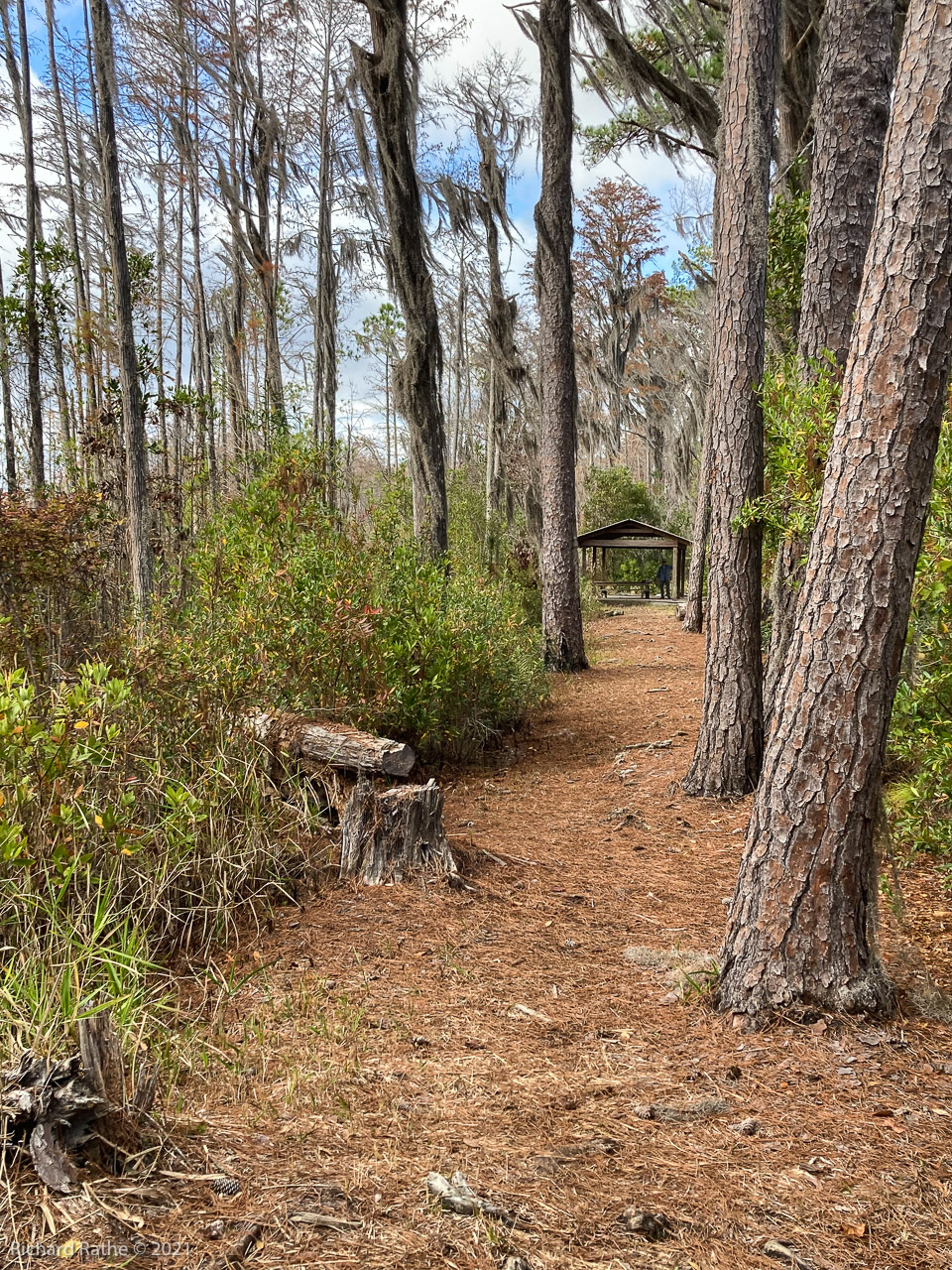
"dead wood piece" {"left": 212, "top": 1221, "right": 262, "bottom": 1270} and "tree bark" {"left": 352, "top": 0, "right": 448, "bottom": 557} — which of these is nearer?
"dead wood piece" {"left": 212, "top": 1221, "right": 262, "bottom": 1270}

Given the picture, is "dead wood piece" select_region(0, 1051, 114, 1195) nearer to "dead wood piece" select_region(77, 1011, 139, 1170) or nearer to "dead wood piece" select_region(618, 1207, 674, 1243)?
"dead wood piece" select_region(77, 1011, 139, 1170)

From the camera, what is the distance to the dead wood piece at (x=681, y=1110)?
2408 millimetres

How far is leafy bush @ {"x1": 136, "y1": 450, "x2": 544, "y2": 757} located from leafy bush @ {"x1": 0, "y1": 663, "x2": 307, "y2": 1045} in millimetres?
475

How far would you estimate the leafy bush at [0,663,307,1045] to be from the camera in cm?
304

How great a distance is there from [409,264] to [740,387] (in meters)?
5.58

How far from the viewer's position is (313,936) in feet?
11.9

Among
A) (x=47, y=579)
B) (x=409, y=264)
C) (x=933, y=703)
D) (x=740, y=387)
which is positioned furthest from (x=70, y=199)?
(x=933, y=703)

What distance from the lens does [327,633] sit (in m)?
5.63

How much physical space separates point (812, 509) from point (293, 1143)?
160 inches

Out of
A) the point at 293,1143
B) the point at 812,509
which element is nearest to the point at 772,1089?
the point at 293,1143

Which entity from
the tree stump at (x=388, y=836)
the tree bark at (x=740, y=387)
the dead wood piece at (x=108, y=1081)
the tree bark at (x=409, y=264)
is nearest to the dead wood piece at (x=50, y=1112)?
→ the dead wood piece at (x=108, y=1081)

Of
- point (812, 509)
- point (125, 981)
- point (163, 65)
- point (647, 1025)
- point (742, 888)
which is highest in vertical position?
point (163, 65)

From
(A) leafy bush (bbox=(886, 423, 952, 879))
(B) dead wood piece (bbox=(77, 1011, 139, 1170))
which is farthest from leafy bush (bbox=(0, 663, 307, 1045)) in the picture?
(A) leafy bush (bbox=(886, 423, 952, 879))

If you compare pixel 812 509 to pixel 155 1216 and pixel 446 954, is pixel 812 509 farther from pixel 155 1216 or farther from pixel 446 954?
pixel 155 1216
